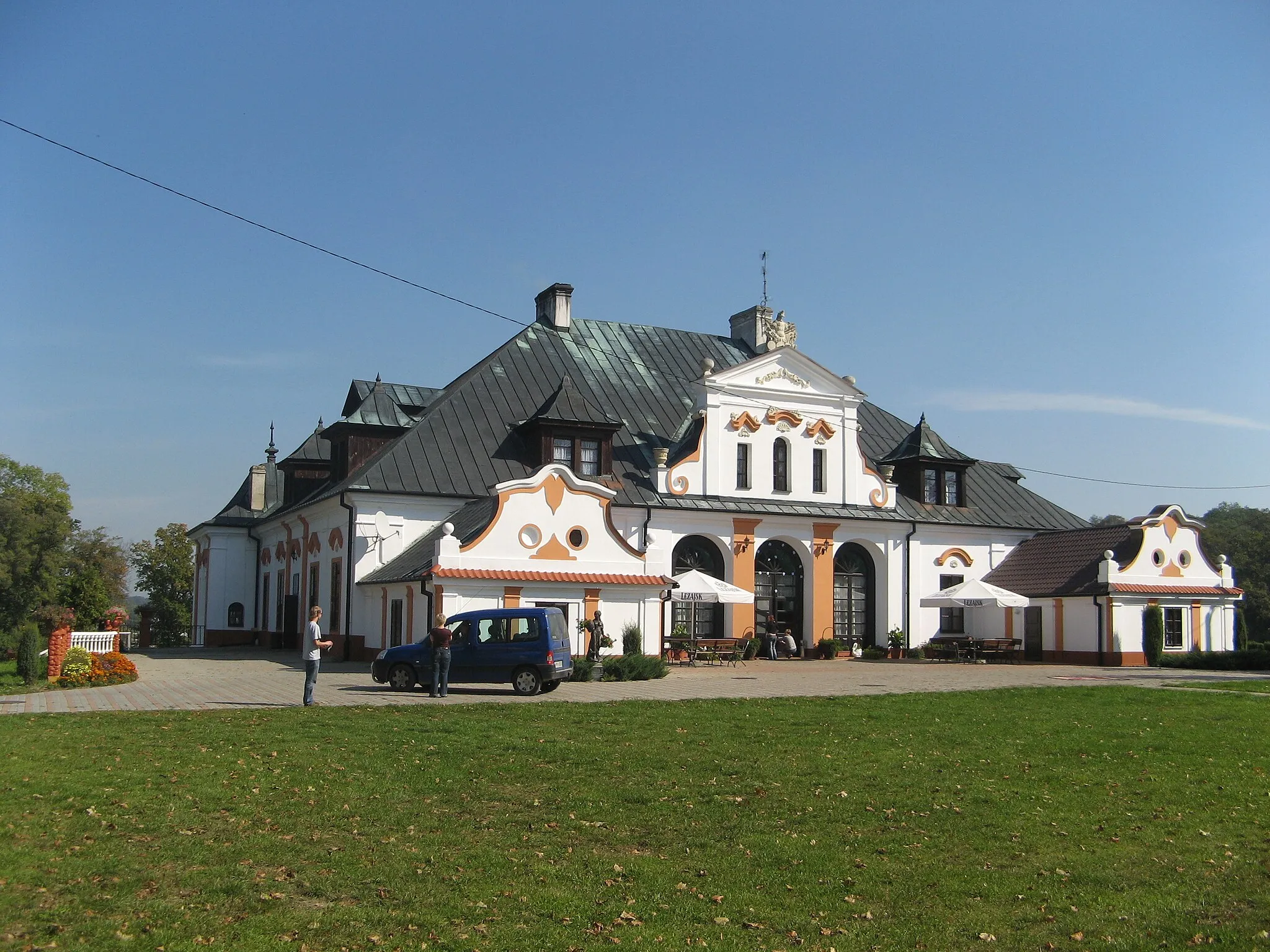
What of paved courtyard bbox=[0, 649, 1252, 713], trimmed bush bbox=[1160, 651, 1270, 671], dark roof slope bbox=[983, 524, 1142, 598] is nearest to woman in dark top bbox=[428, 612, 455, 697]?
paved courtyard bbox=[0, 649, 1252, 713]

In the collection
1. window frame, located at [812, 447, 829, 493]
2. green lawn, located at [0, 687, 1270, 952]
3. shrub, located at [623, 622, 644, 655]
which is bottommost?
green lawn, located at [0, 687, 1270, 952]

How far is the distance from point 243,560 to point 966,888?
42.1m

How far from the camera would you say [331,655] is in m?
34.3

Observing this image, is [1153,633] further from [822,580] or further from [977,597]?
[822,580]

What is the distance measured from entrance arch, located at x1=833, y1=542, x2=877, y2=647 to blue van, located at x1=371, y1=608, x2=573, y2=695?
Result: 1807cm

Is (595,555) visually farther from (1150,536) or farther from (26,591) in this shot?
(26,591)

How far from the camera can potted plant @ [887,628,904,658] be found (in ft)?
128

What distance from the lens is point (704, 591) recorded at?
32.4 meters

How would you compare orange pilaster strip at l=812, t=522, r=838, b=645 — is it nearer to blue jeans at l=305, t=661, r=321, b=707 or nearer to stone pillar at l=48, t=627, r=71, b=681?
blue jeans at l=305, t=661, r=321, b=707

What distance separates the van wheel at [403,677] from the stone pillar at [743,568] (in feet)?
51.3

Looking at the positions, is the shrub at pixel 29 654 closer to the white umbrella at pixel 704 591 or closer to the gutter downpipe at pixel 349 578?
the gutter downpipe at pixel 349 578

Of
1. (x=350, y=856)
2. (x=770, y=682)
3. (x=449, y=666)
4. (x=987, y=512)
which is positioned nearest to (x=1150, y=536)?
(x=987, y=512)

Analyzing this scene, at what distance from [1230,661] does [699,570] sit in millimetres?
15549

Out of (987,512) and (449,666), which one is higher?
(987,512)
